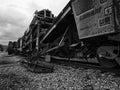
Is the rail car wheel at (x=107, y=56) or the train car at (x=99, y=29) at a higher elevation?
the train car at (x=99, y=29)

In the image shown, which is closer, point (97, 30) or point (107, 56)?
point (107, 56)

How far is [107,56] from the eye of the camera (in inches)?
124

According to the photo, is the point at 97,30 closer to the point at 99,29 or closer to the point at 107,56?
the point at 99,29

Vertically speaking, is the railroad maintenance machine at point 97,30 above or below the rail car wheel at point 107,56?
above

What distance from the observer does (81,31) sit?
13.0 ft

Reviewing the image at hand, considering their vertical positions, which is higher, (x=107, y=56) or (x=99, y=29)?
(x=99, y=29)

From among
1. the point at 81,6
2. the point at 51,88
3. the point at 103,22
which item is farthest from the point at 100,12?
the point at 51,88

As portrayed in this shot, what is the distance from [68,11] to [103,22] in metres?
2.15

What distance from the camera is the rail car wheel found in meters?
3.08

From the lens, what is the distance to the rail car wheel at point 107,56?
10.1 feet

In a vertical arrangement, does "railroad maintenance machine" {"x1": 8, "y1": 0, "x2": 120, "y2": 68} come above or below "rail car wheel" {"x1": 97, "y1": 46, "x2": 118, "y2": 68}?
above

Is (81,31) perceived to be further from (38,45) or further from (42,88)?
(38,45)

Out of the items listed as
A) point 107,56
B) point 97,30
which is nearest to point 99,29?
point 97,30

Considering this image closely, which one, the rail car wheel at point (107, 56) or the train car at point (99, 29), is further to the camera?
the rail car wheel at point (107, 56)
